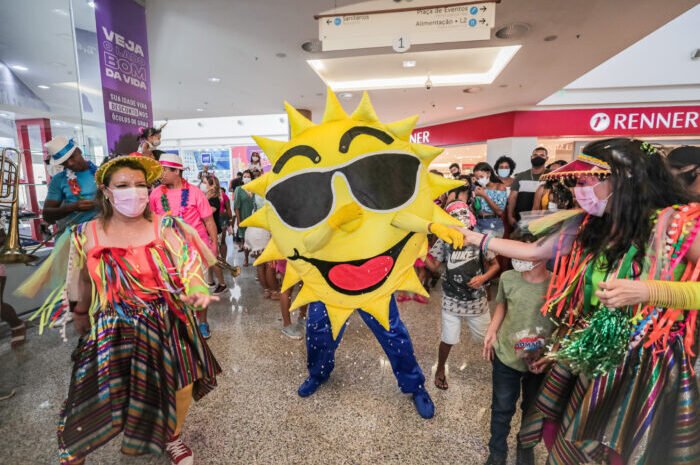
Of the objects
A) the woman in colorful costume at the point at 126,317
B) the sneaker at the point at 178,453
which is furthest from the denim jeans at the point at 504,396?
the sneaker at the point at 178,453

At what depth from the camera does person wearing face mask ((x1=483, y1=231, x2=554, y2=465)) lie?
1.47 m

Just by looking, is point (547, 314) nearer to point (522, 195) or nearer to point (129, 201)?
point (129, 201)

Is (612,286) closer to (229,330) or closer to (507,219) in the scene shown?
(229,330)

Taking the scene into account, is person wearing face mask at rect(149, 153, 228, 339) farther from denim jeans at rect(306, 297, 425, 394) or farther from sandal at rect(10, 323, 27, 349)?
sandal at rect(10, 323, 27, 349)

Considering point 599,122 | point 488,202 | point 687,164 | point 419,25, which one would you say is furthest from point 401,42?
point 599,122

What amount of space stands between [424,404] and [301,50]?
4831mm

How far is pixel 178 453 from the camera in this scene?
1.66 metres

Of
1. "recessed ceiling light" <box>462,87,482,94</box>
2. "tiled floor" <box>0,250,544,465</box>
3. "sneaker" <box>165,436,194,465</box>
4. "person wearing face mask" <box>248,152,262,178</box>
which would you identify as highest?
"recessed ceiling light" <box>462,87,482,94</box>

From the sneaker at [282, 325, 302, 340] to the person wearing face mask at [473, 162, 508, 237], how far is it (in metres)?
1.92

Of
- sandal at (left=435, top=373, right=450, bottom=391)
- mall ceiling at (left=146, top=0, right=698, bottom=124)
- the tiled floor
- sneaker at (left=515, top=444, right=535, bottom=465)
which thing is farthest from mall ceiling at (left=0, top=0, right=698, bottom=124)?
sneaker at (left=515, top=444, right=535, bottom=465)

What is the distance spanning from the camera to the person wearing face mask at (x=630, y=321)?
→ 1.05 meters

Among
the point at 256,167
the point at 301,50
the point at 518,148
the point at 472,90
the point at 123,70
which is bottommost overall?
the point at 256,167

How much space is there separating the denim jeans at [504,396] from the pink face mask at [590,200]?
0.74 meters

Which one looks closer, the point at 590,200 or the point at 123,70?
the point at 590,200
